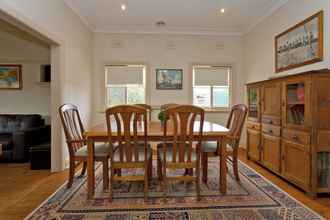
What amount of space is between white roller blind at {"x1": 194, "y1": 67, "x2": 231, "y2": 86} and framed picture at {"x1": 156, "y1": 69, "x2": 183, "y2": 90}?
1.42 feet

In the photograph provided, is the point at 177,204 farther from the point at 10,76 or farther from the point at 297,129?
the point at 10,76

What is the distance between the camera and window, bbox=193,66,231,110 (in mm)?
5426

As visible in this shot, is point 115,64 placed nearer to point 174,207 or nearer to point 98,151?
point 98,151

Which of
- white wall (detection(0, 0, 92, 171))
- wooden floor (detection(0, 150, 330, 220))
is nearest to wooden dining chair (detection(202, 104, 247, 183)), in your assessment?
wooden floor (detection(0, 150, 330, 220))

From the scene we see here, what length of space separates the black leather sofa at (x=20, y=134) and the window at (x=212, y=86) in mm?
3467

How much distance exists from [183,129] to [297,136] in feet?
4.97

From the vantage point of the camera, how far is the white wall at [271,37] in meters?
2.90

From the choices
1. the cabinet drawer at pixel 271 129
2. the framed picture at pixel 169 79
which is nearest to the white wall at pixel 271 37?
the cabinet drawer at pixel 271 129

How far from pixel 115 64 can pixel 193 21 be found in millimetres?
2055

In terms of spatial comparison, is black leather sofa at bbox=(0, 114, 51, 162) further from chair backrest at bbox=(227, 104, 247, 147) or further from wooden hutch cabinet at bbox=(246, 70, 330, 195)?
wooden hutch cabinet at bbox=(246, 70, 330, 195)

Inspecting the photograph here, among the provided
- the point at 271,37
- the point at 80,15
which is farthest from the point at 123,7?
the point at 271,37

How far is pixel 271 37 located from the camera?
4.18 m

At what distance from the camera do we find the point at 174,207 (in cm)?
225

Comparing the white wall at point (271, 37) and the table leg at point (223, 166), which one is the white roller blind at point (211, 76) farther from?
the table leg at point (223, 166)
